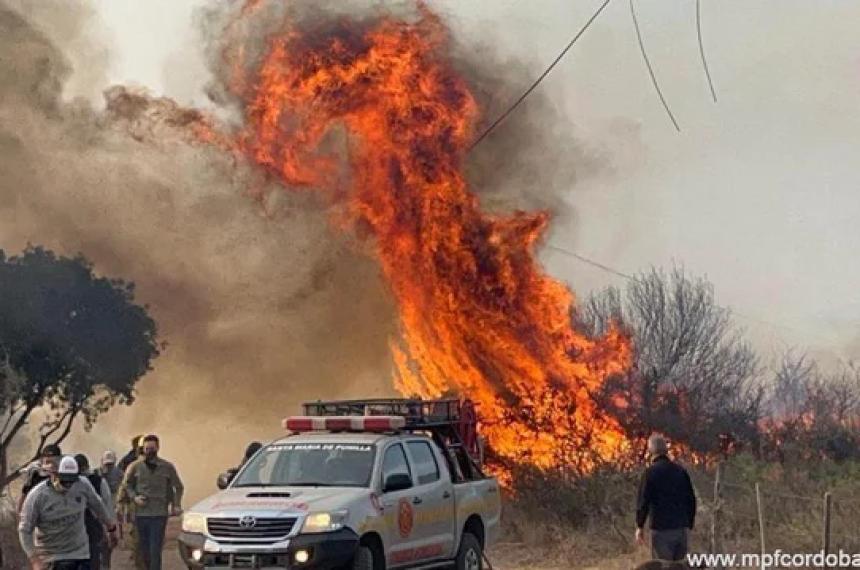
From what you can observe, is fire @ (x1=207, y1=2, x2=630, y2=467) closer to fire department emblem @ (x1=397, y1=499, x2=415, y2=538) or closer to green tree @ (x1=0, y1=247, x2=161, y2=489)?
green tree @ (x1=0, y1=247, x2=161, y2=489)

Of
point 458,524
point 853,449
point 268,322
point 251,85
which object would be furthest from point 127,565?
point 268,322

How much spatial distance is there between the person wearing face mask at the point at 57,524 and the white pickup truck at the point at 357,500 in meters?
1.97

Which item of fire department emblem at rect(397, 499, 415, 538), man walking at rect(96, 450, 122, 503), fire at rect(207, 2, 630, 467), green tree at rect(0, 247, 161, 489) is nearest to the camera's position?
fire department emblem at rect(397, 499, 415, 538)

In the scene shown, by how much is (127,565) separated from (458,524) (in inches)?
264

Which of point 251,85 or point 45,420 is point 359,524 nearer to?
point 251,85

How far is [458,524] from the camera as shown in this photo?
47.4 ft

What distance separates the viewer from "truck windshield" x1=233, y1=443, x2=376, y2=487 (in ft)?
43.3

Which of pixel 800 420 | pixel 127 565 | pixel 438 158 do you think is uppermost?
pixel 438 158

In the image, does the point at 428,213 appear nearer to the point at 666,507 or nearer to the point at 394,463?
the point at 394,463

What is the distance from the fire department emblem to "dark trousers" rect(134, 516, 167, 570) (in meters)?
3.33

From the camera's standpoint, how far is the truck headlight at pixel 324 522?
12.0m

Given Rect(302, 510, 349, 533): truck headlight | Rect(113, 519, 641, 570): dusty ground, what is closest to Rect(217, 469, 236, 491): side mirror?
Rect(302, 510, 349, 533): truck headlight

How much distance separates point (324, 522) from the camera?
12.0 metres

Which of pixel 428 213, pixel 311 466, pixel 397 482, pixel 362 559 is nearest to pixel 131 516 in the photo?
pixel 311 466
